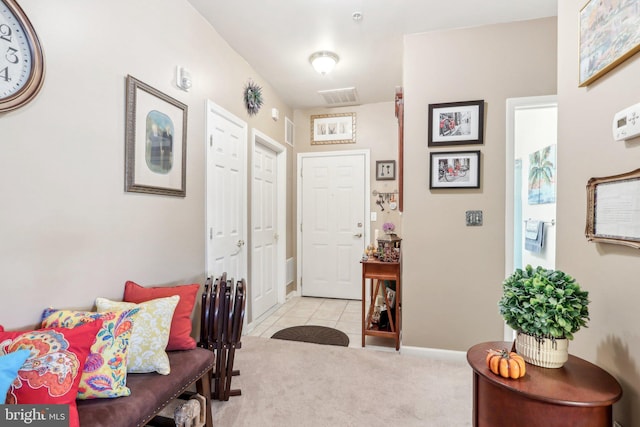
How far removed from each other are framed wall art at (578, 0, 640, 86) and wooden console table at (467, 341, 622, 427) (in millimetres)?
1057

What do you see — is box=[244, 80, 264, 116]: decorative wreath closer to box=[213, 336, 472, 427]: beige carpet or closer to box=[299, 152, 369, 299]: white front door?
box=[299, 152, 369, 299]: white front door

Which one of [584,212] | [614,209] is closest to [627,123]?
[614,209]

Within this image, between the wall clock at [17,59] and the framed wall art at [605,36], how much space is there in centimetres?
218

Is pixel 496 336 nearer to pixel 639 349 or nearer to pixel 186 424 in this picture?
pixel 639 349

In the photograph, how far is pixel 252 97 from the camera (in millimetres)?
3227

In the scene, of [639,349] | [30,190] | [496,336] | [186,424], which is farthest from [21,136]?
[496,336]

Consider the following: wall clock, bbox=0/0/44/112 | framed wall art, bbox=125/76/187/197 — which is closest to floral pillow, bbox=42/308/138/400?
framed wall art, bbox=125/76/187/197

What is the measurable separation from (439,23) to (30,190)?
112 inches

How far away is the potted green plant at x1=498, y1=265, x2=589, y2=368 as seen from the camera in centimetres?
109

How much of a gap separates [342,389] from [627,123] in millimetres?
2026

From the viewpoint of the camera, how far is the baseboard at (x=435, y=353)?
2557mm

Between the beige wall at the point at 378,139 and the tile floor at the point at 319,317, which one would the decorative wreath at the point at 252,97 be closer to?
the beige wall at the point at 378,139

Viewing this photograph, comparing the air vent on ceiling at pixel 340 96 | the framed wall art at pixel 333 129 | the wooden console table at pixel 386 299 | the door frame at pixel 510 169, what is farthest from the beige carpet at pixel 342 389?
the air vent on ceiling at pixel 340 96

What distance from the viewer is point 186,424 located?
1.47 meters
